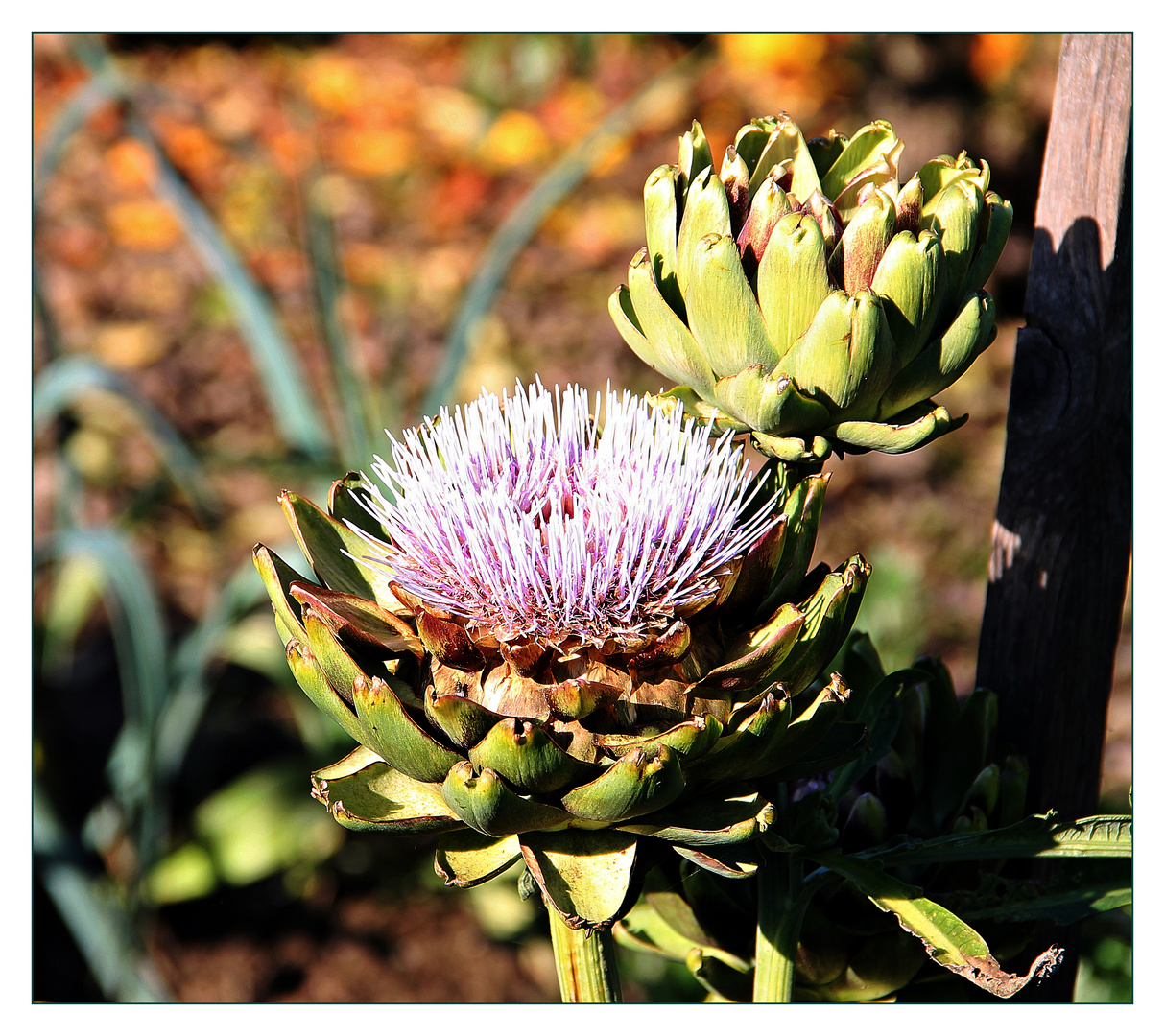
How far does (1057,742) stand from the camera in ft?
2.19

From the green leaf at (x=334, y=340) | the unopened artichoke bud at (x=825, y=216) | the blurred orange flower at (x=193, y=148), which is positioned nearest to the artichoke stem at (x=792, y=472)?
the unopened artichoke bud at (x=825, y=216)

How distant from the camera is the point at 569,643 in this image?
0.53m

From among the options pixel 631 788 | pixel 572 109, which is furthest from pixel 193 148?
pixel 631 788

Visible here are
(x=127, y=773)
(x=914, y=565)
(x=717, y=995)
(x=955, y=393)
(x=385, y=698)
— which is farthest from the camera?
(x=955, y=393)

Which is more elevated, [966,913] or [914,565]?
[914,565]

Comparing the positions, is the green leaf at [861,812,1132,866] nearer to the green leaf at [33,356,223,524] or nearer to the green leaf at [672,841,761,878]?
the green leaf at [672,841,761,878]

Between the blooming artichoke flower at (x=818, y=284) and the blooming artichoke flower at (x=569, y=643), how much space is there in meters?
0.04

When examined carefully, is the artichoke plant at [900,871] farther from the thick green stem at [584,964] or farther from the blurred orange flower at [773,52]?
the blurred orange flower at [773,52]

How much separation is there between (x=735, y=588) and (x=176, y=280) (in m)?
1.94

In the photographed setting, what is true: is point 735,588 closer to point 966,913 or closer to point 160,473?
point 966,913

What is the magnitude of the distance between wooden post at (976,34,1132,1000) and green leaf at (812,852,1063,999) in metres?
0.18

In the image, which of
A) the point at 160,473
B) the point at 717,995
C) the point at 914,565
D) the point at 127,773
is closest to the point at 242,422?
the point at 160,473

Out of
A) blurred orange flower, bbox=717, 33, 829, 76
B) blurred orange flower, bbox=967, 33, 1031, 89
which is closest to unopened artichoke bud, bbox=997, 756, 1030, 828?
blurred orange flower, bbox=967, 33, 1031, 89

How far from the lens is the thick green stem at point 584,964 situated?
1.75 feet
